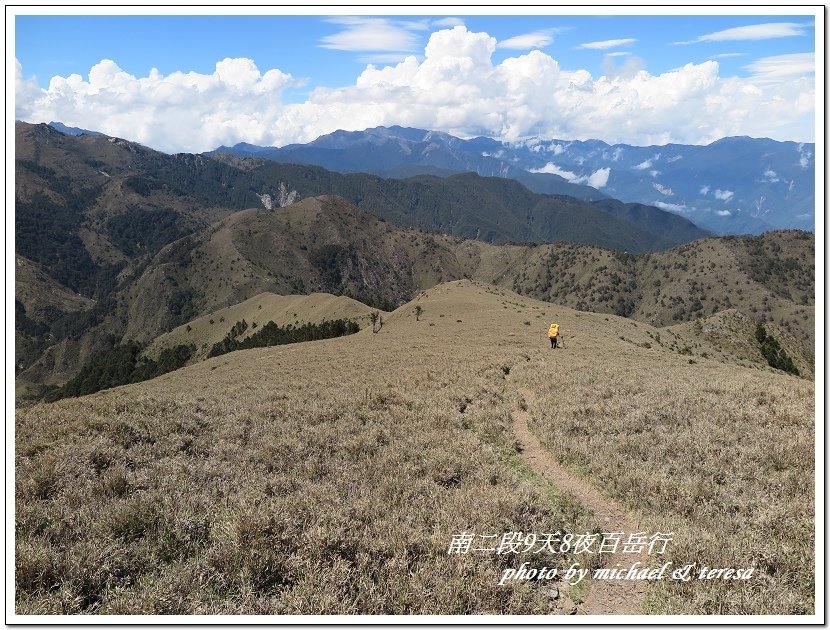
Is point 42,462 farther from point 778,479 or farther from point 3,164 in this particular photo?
point 778,479

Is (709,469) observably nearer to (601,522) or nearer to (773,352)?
(601,522)

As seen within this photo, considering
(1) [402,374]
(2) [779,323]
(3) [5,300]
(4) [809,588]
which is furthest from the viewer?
(2) [779,323]

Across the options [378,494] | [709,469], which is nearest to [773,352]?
[709,469]

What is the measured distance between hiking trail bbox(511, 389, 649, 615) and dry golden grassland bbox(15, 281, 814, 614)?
0.79 feet

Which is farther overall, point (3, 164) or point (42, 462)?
point (42, 462)

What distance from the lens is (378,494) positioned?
8.69m

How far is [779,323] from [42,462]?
24531 cm

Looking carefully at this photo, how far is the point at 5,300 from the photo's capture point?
798cm

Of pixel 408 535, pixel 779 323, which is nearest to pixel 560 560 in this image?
pixel 408 535

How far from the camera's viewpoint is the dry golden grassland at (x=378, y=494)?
6.00 meters

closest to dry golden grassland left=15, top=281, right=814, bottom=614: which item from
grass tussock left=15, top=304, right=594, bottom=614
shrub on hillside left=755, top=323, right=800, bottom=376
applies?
grass tussock left=15, top=304, right=594, bottom=614

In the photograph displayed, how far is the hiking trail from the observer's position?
20.9 ft

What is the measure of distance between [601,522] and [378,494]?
13.3ft
